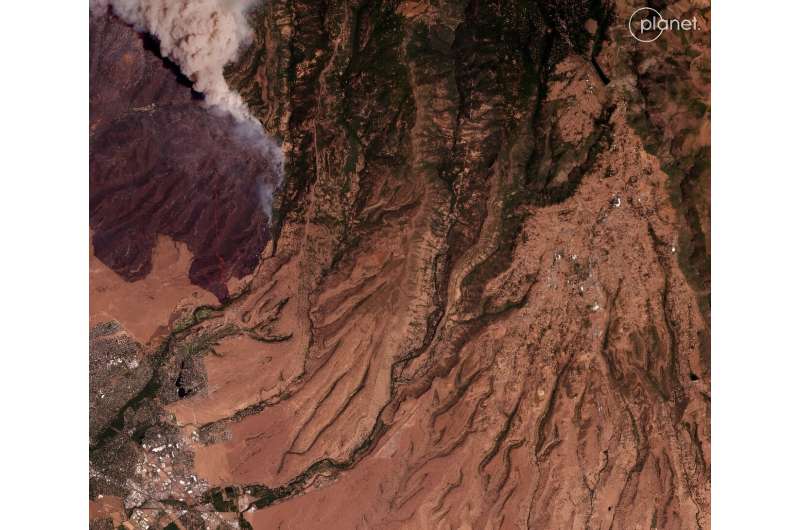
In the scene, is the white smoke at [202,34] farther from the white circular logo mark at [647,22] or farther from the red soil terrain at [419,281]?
the white circular logo mark at [647,22]

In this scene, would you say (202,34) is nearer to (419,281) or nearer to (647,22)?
(419,281)

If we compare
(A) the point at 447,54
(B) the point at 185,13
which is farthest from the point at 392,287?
(B) the point at 185,13

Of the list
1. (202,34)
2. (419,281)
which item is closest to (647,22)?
(419,281)

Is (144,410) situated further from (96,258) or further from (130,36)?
(130,36)

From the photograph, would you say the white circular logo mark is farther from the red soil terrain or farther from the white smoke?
the white smoke

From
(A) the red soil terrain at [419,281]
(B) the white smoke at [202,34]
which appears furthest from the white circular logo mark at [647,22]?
(B) the white smoke at [202,34]

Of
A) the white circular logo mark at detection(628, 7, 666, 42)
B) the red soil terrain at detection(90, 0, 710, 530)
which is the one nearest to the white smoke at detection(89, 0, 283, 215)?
the red soil terrain at detection(90, 0, 710, 530)
